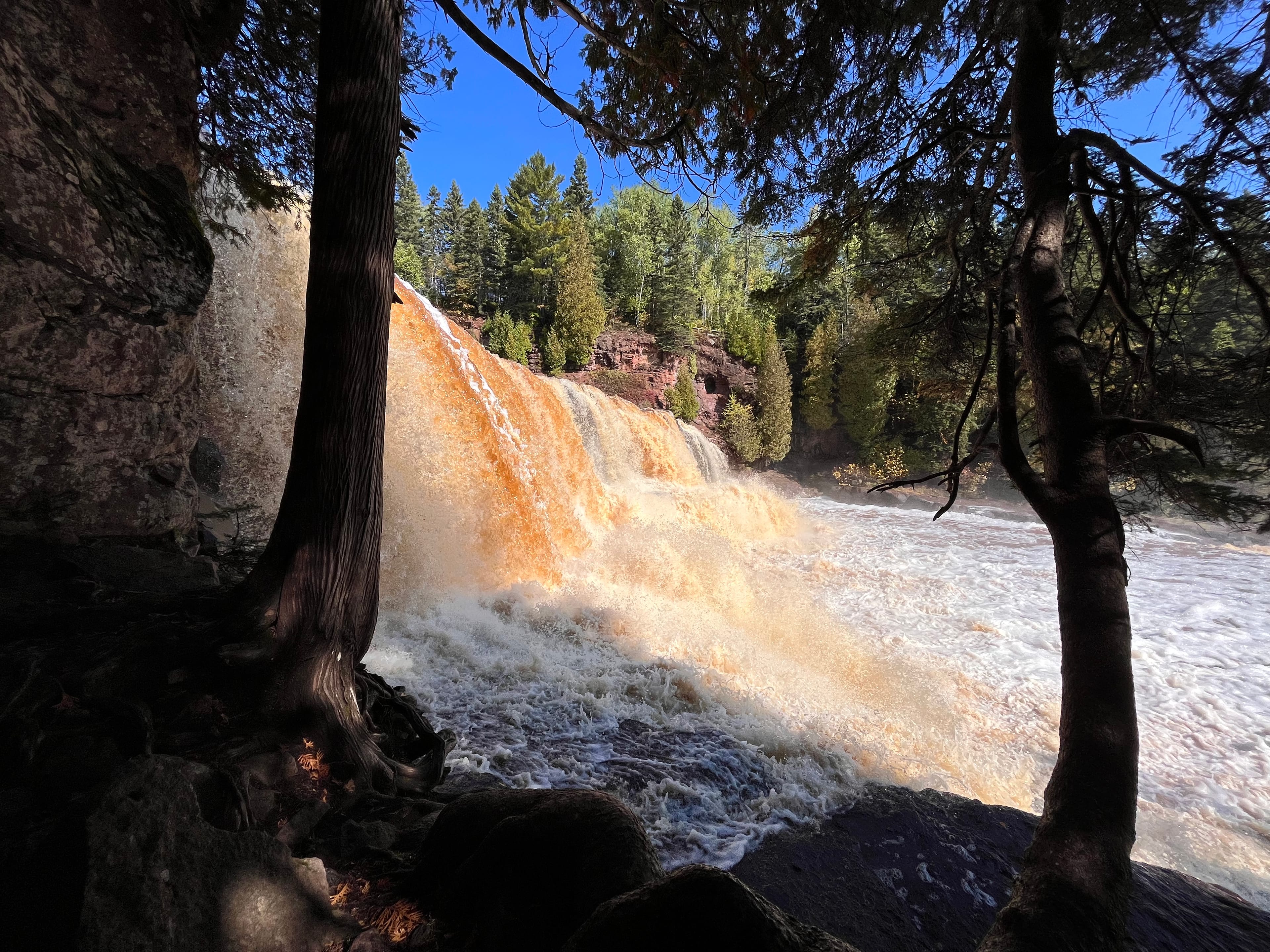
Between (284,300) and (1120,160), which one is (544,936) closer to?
(1120,160)

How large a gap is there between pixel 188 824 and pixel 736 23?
3.81 m

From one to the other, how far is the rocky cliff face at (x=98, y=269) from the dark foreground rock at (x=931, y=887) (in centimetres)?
388

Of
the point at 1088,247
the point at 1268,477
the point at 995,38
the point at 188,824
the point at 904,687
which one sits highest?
the point at 995,38

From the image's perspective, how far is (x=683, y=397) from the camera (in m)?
25.2

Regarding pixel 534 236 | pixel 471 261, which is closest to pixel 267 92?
pixel 534 236

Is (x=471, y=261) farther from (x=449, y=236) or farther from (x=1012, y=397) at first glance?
(x=1012, y=397)

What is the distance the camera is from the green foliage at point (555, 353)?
25.9m

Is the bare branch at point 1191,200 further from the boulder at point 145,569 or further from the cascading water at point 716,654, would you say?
the boulder at point 145,569

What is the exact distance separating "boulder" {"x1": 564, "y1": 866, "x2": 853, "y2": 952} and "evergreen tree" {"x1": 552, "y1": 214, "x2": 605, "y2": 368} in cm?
2594

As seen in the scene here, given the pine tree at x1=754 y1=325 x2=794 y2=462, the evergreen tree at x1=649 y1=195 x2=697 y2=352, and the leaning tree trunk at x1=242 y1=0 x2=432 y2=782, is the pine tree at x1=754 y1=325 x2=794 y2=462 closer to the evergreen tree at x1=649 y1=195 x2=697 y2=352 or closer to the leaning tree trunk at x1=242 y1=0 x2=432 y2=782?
the evergreen tree at x1=649 y1=195 x2=697 y2=352

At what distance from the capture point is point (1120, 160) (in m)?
1.73

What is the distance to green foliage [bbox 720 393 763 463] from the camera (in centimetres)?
2598

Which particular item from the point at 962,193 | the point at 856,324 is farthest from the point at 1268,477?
the point at 856,324

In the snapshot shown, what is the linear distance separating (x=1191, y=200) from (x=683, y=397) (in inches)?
933
